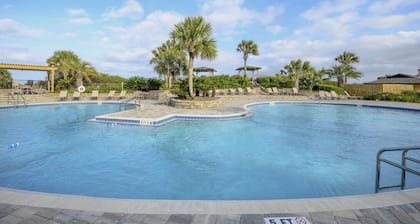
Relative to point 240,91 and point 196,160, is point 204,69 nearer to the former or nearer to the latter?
point 240,91

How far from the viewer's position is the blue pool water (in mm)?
4445

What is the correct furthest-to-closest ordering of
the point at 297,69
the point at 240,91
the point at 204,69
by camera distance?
the point at 204,69, the point at 297,69, the point at 240,91

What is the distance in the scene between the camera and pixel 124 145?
7145 mm

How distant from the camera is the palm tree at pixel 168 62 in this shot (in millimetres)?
23672

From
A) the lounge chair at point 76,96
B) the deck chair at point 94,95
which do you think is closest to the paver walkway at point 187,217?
the deck chair at point 94,95

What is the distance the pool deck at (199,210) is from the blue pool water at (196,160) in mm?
1190

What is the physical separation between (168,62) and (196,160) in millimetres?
19188

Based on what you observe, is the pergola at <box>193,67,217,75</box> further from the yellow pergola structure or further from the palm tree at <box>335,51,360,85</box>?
the palm tree at <box>335,51,360,85</box>

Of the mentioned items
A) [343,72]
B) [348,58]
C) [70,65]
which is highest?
[348,58]

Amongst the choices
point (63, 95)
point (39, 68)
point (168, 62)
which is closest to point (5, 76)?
point (39, 68)

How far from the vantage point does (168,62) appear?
2386cm

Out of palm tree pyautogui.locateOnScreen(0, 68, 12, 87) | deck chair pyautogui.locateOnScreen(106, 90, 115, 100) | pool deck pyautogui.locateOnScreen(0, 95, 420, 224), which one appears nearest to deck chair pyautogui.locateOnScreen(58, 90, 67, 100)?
deck chair pyautogui.locateOnScreen(106, 90, 115, 100)

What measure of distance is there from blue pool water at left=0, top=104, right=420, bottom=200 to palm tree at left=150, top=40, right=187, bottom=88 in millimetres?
14636

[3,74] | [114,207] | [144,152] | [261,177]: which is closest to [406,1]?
[261,177]
